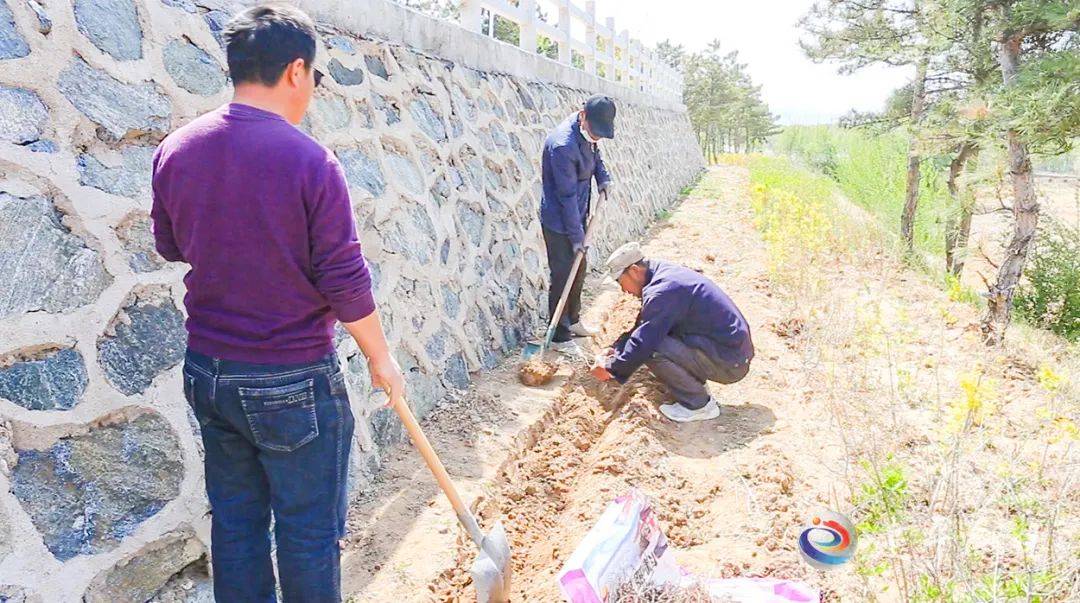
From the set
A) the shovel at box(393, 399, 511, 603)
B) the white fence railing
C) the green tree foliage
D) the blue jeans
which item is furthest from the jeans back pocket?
the green tree foliage

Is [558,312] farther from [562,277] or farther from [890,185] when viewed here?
[890,185]

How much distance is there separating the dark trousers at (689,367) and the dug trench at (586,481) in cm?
19

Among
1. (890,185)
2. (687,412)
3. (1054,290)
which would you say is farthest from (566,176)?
(890,185)

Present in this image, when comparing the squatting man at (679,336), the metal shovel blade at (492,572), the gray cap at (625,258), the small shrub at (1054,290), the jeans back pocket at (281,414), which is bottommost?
the small shrub at (1054,290)

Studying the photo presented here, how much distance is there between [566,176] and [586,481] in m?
2.13

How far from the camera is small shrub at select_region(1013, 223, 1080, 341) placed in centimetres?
630

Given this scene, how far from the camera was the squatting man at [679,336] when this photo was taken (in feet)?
12.4

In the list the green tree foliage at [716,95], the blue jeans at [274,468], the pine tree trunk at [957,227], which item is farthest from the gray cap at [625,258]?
the green tree foliage at [716,95]

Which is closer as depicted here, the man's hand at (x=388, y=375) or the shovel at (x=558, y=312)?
the man's hand at (x=388, y=375)

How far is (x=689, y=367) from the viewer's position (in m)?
3.94

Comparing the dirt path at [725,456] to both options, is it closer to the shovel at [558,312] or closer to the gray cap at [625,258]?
the shovel at [558,312]

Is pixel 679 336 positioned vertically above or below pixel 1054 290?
above

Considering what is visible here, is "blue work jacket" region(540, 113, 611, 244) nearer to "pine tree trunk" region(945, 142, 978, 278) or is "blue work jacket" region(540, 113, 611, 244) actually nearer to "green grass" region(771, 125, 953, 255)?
"pine tree trunk" region(945, 142, 978, 278)

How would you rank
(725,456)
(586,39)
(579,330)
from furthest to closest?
(586,39) → (579,330) → (725,456)
